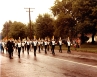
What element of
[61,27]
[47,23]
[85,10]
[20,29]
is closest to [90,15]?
[85,10]

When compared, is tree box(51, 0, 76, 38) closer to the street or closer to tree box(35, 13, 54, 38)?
tree box(35, 13, 54, 38)

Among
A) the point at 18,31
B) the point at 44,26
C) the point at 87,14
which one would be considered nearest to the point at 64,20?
the point at 87,14

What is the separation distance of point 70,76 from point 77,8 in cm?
3977

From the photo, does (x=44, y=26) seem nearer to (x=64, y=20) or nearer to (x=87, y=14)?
(x=64, y=20)

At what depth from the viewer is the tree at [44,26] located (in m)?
74.2

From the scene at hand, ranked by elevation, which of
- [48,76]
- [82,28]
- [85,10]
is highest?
[85,10]

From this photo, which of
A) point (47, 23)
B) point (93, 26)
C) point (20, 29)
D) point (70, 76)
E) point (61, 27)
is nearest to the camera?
point (70, 76)

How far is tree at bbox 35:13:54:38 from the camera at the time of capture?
244ft

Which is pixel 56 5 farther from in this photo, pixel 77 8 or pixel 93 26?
pixel 93 26

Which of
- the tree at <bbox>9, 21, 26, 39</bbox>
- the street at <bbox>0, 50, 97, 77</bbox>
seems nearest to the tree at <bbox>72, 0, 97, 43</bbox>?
the street at <bbox>0, 50, 97, 77</bbox>

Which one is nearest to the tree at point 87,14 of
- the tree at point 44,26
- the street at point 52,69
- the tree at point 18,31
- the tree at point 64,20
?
the tree at point 64,20

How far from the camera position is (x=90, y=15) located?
48.6 meters

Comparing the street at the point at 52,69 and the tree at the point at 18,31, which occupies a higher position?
the tree at the point at 18,31

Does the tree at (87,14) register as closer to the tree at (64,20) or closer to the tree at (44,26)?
the tree at (64,20)
